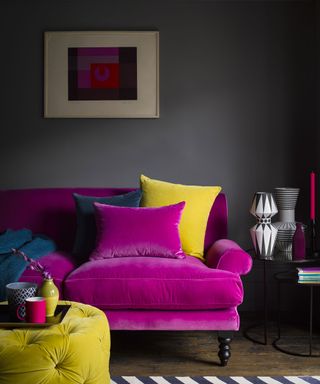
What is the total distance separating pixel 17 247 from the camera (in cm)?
322

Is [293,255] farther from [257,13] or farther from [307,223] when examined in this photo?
[257,13]

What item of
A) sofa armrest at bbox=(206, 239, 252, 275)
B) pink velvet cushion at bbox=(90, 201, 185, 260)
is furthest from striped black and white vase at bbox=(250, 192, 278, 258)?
pink velvet cushion at bbox=(90, 201, 185, 260)

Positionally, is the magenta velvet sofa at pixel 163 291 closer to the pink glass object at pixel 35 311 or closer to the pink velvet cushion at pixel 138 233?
the pink velvet cushion at pixel 138 233

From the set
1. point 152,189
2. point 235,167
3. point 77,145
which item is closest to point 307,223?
point 235,167

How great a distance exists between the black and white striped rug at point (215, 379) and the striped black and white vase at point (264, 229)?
2.69 feet

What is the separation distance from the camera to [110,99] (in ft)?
13.1

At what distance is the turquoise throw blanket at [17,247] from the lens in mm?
2838

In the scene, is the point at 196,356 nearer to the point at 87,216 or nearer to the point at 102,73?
the point at 87,216

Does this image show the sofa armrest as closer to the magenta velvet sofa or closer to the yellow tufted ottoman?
the magenta velvet sofa

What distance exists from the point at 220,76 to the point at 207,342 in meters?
1.98

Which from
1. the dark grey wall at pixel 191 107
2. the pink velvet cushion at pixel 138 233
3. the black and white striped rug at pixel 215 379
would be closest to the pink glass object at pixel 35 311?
the black and white striped rug at pixel 215 379

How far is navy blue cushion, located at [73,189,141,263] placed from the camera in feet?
11.1

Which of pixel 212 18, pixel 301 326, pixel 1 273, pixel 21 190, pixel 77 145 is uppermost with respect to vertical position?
pixel 212 18

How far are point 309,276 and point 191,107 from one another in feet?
5.29
